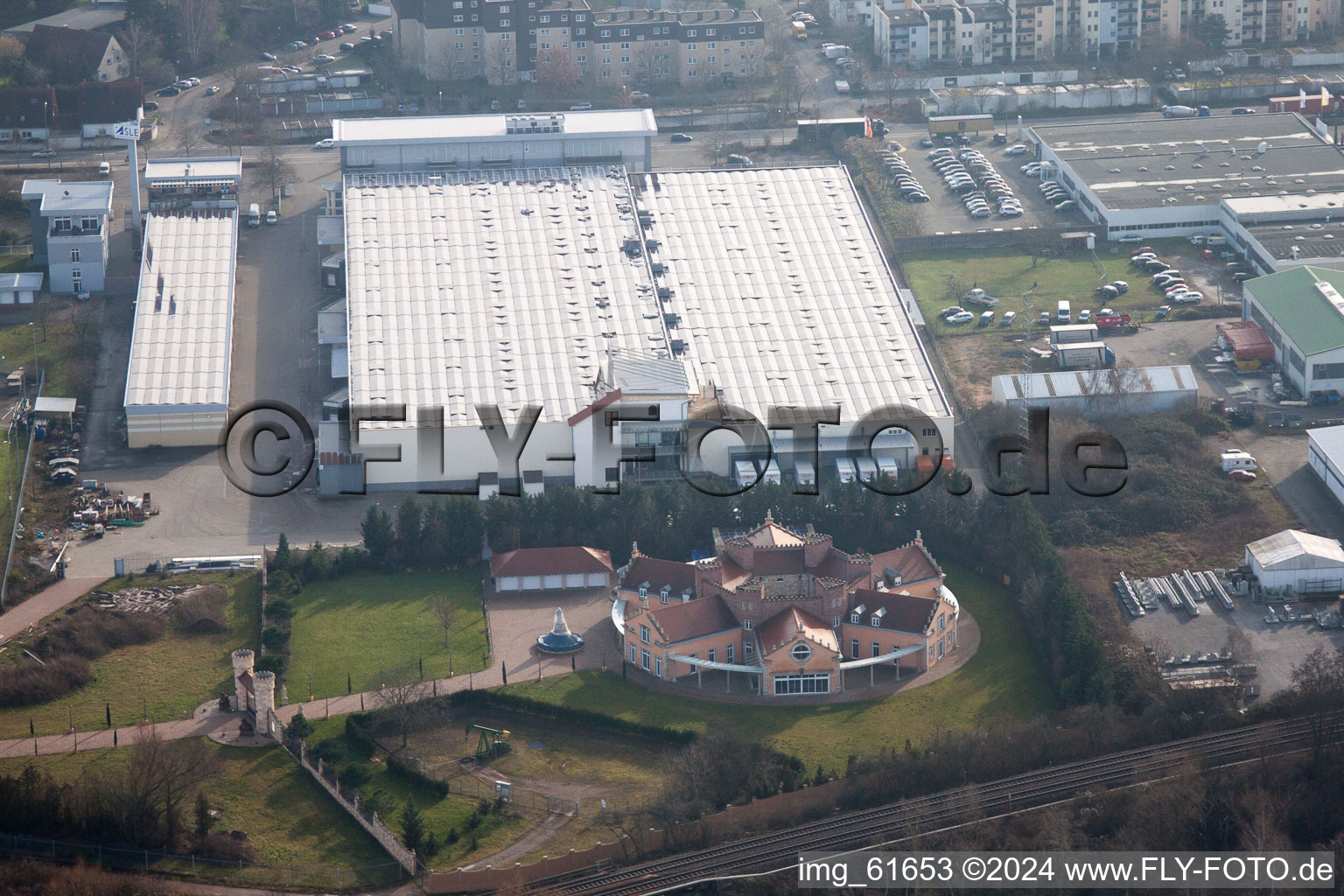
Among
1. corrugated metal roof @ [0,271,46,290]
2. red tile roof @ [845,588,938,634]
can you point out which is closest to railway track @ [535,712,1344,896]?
red tile roof @ [845,588,938,634]

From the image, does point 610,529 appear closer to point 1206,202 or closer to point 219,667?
point 219,667

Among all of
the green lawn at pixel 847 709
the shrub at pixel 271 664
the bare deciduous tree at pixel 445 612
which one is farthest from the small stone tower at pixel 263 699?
the green lawn at pixel 847 709

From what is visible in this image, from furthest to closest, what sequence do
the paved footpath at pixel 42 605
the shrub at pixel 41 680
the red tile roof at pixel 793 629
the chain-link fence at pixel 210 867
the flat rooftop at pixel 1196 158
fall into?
the flat rooftop at pixel 1196 158 → the paved footpath at pixel 42 605 → the red tile roof at pixel 793 629 → the shrub at pixel 41 680 → the chain-link fence at pixel 210 867

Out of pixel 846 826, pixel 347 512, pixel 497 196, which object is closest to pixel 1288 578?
pixel 846 826

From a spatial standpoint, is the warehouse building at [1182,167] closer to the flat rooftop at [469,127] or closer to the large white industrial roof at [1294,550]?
the flat rooftop at [469,127]

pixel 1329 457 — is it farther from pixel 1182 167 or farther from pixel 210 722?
pixel 210 722

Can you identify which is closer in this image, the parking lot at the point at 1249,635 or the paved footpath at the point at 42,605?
the parking lot at the point at 1249,635

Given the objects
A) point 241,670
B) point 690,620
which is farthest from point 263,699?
point 690,620
